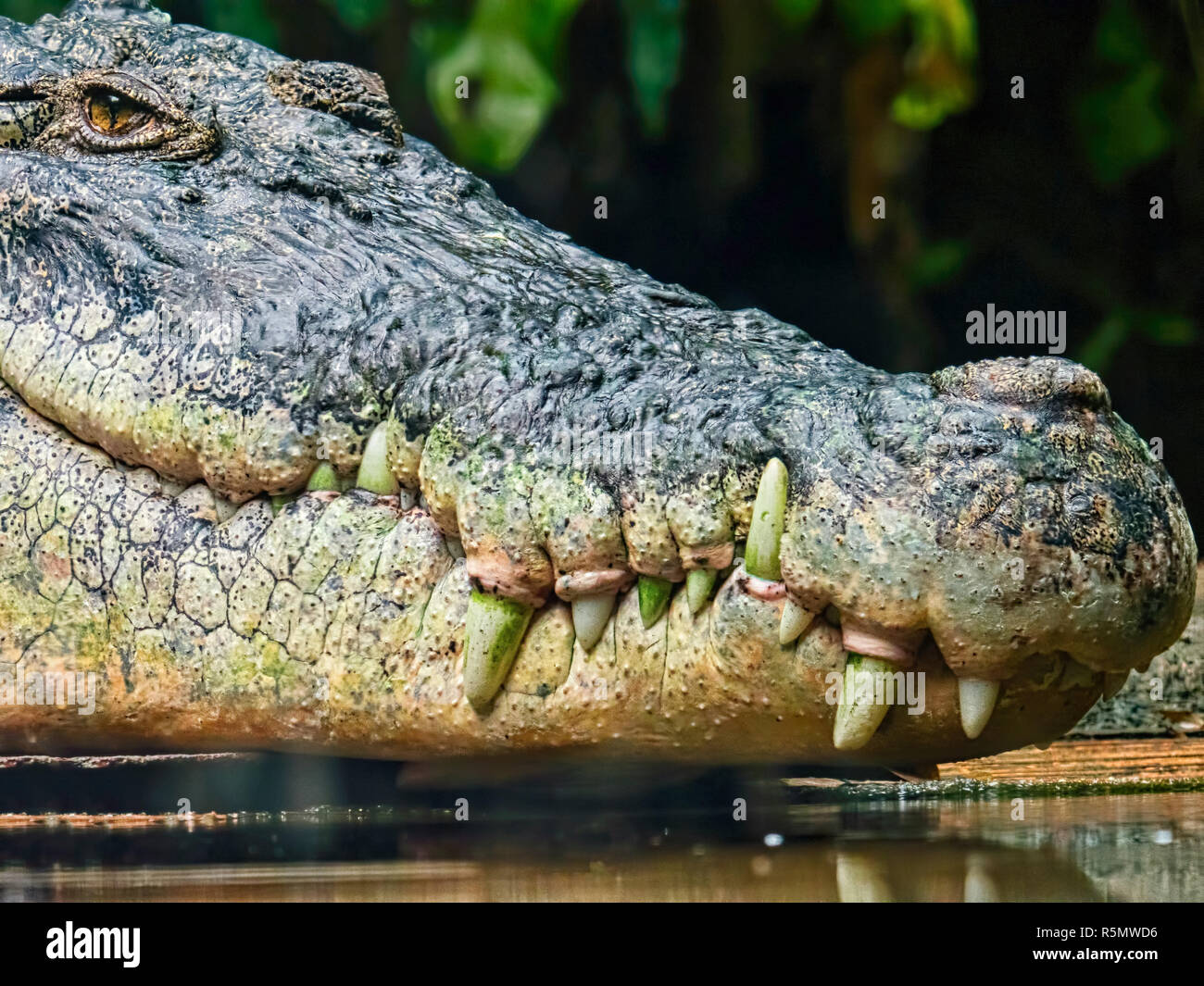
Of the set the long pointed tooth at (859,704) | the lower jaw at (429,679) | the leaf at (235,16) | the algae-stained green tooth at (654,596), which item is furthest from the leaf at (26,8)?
the long pointed tooth at (859,704)

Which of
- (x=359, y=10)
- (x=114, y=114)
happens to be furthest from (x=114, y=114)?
(x=359, y=10)

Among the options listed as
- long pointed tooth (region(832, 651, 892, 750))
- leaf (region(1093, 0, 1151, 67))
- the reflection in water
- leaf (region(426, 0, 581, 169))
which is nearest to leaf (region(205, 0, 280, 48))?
leaf (region(426, 0, 581, 169))

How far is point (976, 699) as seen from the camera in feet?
5.85

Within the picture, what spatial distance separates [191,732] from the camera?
2.29m

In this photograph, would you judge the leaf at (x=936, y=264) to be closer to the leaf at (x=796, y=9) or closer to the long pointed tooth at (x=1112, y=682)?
the leaf at (x=796, y=9)

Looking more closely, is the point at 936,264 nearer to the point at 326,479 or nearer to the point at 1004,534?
the point at 326,479

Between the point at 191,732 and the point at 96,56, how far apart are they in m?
1.44

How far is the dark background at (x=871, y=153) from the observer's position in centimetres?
482

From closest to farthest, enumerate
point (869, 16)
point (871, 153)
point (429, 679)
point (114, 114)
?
1. point (429, 679)
2. point (114, 114)
3. point (869, 16)
4. point (871, 153)

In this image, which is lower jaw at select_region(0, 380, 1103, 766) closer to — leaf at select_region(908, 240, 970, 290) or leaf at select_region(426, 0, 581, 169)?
leaf at select_region(426, 0, 581, 169)

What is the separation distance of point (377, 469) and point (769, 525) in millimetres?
638

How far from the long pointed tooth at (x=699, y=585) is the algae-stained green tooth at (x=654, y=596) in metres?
0.04

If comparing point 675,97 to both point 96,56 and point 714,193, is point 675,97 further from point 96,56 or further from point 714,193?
point 96,56
